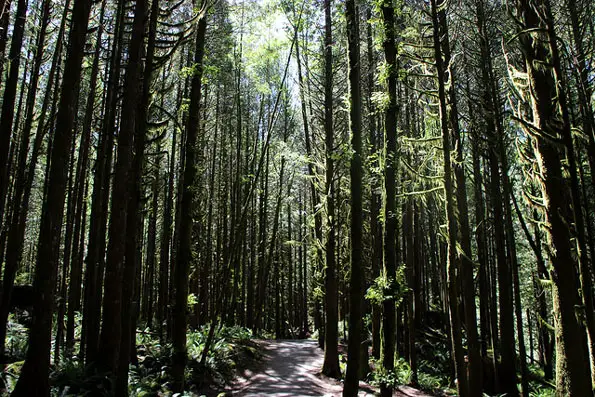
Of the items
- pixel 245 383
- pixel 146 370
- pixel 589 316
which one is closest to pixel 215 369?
pixel 245 383

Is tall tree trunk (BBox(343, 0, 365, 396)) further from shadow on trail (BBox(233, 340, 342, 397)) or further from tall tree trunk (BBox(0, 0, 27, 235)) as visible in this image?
tall tree trunk (BBox(0, 0, 27, 235))

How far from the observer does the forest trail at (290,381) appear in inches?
379

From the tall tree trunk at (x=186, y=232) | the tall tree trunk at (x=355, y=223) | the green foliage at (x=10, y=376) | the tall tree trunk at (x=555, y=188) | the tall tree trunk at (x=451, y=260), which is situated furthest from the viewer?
the tall tree trunk at (x=186, y=232)

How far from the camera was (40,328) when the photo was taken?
5863 millimetres

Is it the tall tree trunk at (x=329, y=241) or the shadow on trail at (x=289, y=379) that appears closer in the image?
the shadow on trail at (x=289, y=379)

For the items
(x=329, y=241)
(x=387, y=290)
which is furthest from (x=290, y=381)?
(x=387, y=290)

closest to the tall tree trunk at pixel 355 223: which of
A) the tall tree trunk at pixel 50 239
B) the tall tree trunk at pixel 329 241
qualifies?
the tall tree trunk at pixel 329 241

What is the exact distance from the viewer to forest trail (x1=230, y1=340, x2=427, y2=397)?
31.6 ft

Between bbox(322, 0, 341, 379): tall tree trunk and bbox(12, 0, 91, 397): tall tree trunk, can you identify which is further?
bbox(322, 0, 341, 379): tall tree trunk

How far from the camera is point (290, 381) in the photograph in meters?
10.9

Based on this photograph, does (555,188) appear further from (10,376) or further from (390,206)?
(10,376)

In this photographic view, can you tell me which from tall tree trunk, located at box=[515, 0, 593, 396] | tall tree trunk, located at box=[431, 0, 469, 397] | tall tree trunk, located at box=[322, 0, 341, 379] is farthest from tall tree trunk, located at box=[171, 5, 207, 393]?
tall tree trunk, located at box=[515, 0, 593, 396]

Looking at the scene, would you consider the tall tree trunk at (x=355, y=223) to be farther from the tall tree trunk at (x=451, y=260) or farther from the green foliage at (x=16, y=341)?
the green foliage at (x=16, y=341)

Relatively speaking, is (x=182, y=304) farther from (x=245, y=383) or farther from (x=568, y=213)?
(x=568, y=213)
